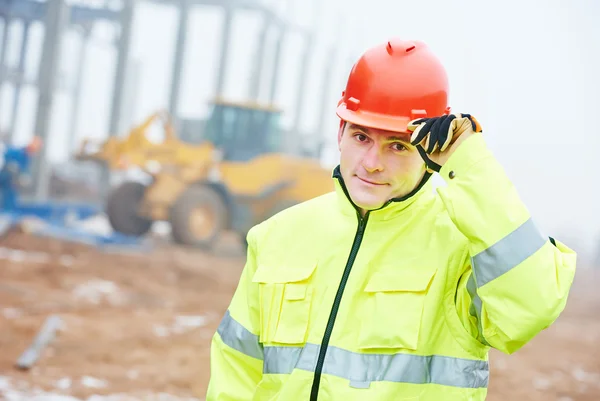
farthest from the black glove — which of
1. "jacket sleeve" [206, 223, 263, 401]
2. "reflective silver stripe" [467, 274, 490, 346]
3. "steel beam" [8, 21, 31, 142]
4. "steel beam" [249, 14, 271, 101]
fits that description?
"steel beam" [8, 21, 31, 142]

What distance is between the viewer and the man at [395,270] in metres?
1.53

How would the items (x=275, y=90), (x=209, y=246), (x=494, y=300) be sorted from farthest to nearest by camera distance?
(x=275, y=90)
(x=209, y=246)
(x=494, y=300)

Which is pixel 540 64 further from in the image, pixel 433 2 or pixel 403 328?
pixel 403 328

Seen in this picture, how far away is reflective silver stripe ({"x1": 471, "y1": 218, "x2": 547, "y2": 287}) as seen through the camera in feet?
4.95

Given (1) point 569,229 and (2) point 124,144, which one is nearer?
(2) point 124,144

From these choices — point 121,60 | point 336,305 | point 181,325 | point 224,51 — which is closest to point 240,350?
point 336,305

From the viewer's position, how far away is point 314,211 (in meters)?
2.01

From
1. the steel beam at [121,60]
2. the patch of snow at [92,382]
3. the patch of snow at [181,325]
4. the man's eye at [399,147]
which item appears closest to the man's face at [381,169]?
the man's eye at [399,147]

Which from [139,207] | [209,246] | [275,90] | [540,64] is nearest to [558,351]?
[209,246]

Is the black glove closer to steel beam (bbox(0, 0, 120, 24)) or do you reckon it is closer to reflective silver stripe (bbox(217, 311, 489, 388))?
reflective silver stripe (bbox(217, 311, 489, 388))

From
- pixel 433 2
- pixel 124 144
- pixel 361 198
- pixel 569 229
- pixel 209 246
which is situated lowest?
pixel 569 229

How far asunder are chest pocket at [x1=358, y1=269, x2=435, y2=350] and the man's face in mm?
179

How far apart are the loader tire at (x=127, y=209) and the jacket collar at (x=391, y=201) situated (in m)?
11.4

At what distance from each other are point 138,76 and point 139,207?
23.1 meters
